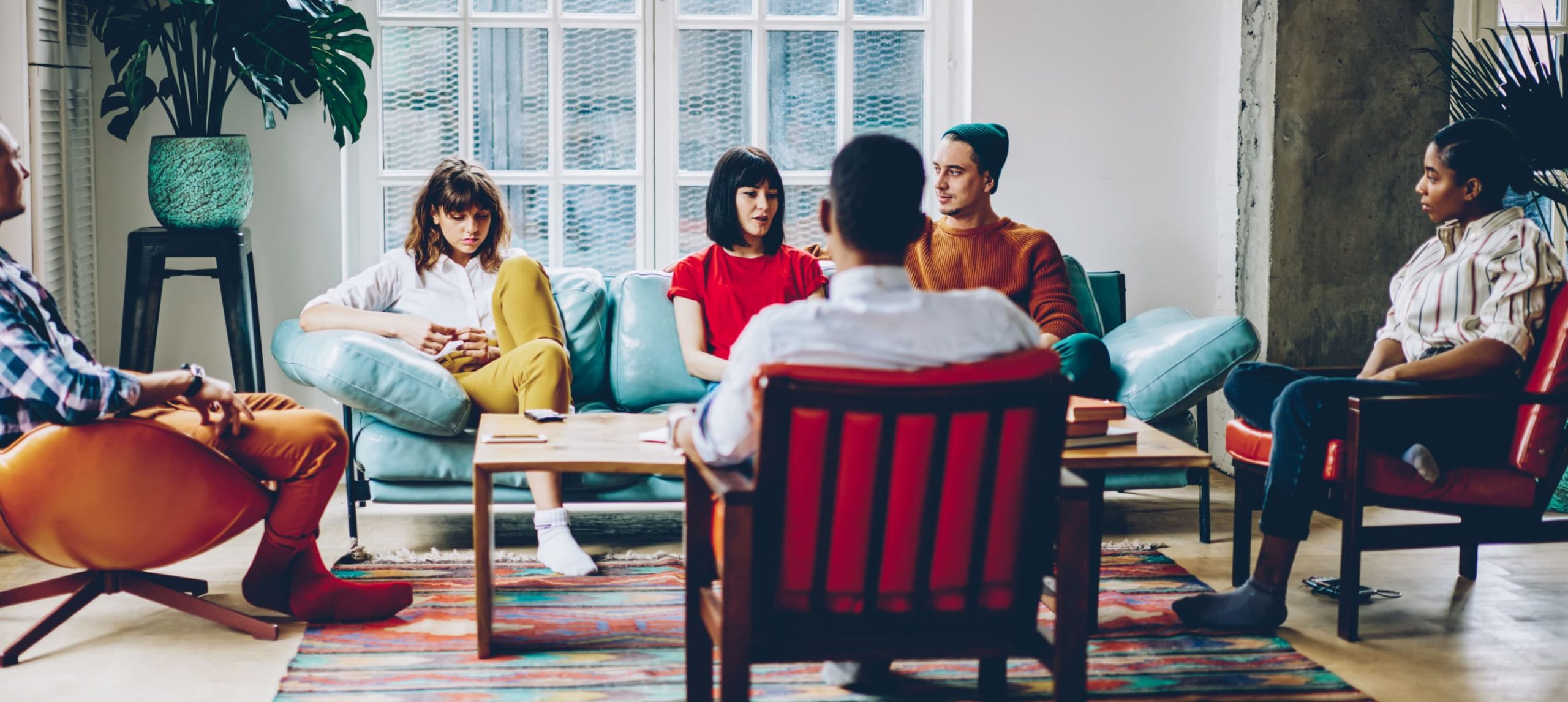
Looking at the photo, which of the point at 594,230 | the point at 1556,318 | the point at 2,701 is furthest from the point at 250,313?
the point at 1556,318

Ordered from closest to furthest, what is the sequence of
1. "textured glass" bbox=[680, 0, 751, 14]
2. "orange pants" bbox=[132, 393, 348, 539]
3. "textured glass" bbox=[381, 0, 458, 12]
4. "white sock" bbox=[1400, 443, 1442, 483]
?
"orange pants" bbox=[132, 393, 348, 539] → "white sock" bbox=[1400, 443, 1442, 483] → "textured glass" bbox=[381, 0, 458, 12] → "textured glass" bbox=[680, 0, 751, 14]

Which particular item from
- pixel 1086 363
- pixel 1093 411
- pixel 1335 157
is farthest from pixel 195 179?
pixel 1335 157

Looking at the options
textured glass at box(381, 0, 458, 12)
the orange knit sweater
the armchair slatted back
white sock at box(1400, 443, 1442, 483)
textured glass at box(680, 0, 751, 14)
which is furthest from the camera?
textured glass at box(680, 0, 751, 14)

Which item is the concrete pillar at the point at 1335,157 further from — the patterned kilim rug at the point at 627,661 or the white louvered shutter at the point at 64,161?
the white louvered shutter at the point at 64,161

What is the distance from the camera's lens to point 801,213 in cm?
477

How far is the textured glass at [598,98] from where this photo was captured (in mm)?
4656

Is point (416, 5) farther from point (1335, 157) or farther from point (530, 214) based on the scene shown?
point (1335, 157)

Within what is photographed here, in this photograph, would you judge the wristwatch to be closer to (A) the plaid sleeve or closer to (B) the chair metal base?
(A) the plaid sleeve

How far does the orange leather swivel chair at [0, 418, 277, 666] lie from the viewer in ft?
8.54

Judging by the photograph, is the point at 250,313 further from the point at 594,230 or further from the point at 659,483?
the point at 659,483

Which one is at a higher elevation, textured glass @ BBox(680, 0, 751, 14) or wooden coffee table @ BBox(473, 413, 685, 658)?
textured glass @ BBox(680, 0, 751, 14)

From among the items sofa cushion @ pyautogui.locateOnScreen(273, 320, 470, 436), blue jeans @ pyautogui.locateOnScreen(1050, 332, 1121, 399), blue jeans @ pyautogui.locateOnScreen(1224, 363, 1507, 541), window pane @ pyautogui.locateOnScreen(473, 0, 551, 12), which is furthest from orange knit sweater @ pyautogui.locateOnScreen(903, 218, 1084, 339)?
window pane @ pyautogui.locateOnScreen(473, 0, 551, 12)

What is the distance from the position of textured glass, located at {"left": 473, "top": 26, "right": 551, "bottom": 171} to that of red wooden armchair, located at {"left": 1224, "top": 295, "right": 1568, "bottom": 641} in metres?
2.76

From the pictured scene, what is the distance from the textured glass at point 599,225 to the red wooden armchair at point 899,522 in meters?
2.78
